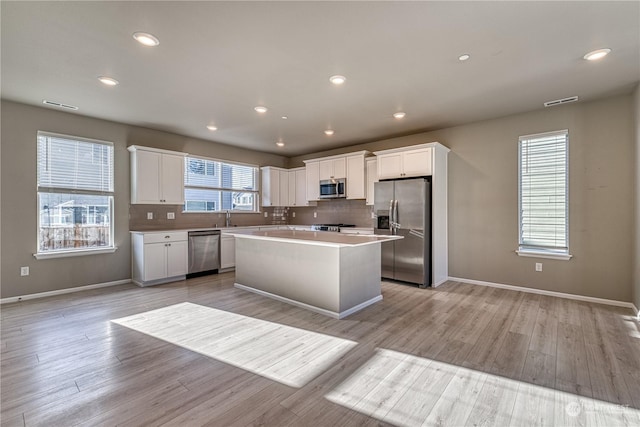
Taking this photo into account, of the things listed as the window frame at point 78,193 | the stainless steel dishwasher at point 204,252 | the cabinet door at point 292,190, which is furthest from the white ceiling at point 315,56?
the cabinet door at point 292,190

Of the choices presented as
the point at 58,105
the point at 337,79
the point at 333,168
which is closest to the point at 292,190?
the point at 333,168

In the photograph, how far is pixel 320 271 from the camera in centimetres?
350

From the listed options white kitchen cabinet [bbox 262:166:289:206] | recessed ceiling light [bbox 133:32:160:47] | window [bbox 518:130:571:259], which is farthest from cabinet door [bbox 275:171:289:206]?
window [bbox 518:130:571:259]

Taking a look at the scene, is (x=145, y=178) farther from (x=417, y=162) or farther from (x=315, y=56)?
(x=417, y=162)

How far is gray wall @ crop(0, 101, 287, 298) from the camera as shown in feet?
12.8

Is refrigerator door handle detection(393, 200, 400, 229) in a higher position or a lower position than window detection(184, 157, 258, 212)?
lower

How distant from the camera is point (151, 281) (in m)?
4.79

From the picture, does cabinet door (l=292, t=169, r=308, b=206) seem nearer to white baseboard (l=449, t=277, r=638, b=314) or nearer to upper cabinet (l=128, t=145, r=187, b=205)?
upper cabinet (l=128, t=145, r=187, b=205)

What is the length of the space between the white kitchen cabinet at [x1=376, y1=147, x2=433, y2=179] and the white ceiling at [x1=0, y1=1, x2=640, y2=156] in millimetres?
635

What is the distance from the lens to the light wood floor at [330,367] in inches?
69.5

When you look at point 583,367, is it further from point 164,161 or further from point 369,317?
point 164,161

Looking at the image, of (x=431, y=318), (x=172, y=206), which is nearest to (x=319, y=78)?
(x=431, y=318)

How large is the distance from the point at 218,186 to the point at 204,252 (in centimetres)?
158

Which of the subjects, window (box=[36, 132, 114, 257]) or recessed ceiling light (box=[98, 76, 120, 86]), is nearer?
recessed ceiling light (box=[98, 76, 120, 86])
